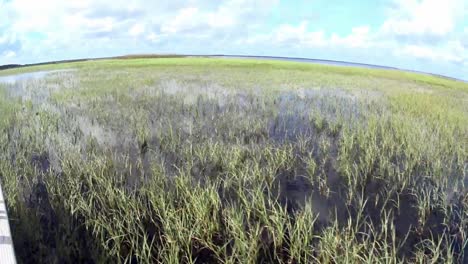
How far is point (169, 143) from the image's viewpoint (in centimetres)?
688

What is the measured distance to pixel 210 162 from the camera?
5.85m

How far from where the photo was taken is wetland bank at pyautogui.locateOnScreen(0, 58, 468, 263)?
3.35 metres

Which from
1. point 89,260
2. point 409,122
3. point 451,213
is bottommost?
point 89,260

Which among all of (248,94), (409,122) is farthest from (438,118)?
(248,94)

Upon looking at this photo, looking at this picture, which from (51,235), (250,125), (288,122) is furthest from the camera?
(288,122)

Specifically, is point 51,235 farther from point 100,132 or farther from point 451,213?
point 451,213

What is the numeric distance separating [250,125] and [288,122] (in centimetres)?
145

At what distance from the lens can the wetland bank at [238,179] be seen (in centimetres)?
335

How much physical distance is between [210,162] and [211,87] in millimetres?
10086

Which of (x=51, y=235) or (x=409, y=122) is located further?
(x=409, y=122)

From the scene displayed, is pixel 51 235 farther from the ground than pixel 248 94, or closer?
closer

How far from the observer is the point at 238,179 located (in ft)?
15.1

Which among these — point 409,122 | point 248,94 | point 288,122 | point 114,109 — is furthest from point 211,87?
point 409,122

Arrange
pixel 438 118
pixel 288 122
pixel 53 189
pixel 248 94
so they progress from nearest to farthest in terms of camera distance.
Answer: pixel 53 189
pixel 438 118
pixel 288 122
pixel 248 94
